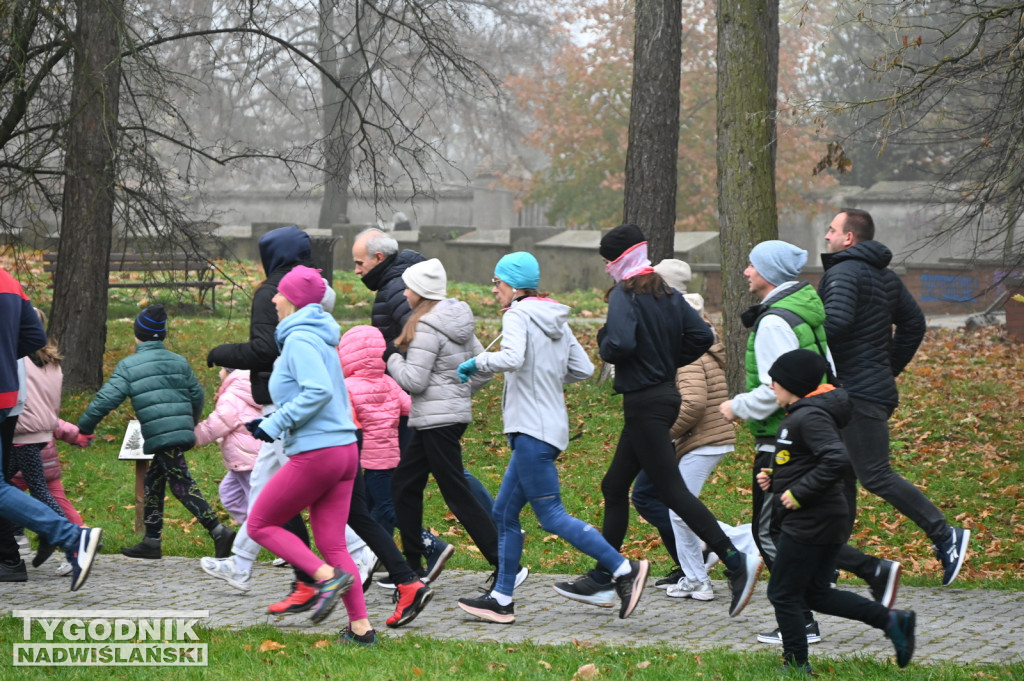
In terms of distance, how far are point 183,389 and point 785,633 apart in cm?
402

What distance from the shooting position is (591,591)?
6203mm

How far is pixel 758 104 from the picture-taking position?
1109cm

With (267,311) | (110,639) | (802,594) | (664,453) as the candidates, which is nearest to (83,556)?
(110,639)

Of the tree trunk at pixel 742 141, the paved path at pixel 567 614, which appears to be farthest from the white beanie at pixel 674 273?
the tree trunk at pixel 742 141

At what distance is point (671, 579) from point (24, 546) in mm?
4167

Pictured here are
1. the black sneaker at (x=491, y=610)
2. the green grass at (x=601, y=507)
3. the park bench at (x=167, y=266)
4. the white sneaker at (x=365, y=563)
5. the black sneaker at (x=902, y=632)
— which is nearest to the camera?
the black sneaker at (x=902, y=632)

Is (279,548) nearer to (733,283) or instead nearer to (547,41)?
(733,283)

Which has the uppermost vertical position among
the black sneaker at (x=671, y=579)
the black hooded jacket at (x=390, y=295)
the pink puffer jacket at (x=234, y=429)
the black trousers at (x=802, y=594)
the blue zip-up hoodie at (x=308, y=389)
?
the black hooded jacket at (x=390, y=295)

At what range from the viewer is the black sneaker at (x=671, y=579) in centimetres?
687

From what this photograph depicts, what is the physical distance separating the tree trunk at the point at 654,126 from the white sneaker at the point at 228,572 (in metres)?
7.24

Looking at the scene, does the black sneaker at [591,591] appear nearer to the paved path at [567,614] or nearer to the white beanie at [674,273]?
the paved path at [567,614]

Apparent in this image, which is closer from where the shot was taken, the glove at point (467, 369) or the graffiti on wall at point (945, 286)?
the glove at point (467, 369)

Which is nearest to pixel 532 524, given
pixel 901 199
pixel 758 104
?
pixel 758 104

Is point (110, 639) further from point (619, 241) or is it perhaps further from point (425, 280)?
point (619, 241)
